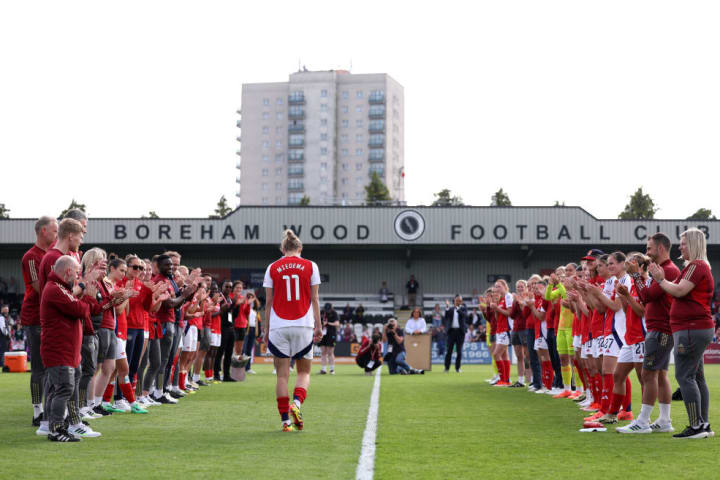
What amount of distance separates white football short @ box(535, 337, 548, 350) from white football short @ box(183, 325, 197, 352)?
6.05 meters

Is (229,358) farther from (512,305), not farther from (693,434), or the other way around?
(693,434)

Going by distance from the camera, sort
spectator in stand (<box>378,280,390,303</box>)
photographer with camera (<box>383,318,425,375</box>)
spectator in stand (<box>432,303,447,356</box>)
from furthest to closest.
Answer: spectator in stand (<box>378,280,390,303</box>), spectator in stand (<box>432,303,447,356</box>), photographer with camera (<box>383,318,425,375</box>)

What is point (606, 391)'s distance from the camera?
392 inches

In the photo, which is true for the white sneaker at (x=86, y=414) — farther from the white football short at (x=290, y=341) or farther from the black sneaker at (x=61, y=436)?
the white football short at (x=290, y=341)

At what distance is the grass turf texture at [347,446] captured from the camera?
20.8ft

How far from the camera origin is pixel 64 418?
8047 millimetres

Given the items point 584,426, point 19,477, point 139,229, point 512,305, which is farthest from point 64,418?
point 139,229

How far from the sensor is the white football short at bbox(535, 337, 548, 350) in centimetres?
1559

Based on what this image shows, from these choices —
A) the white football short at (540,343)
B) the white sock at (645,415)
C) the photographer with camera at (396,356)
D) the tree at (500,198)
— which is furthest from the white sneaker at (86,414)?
the tree at (500,198)

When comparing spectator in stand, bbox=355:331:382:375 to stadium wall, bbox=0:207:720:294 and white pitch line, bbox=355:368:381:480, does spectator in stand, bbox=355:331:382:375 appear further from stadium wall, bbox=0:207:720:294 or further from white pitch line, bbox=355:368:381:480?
stadium wall, bbox=0:207:720:294

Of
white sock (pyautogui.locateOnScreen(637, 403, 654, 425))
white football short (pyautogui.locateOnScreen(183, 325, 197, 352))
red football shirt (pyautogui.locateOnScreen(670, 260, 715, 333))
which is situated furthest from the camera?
white football short (pyautogui.locateOnScreen(183, 325, 197, 352))

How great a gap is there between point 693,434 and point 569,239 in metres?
39.0

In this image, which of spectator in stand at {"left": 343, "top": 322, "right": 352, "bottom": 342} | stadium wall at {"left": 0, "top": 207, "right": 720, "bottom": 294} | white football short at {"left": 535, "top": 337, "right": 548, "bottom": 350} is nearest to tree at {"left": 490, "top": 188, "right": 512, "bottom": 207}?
stadium wall at {"left": 0, "top": 207, "right": 720, "bottom": 294}

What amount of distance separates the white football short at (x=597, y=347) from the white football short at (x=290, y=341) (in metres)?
3.45
